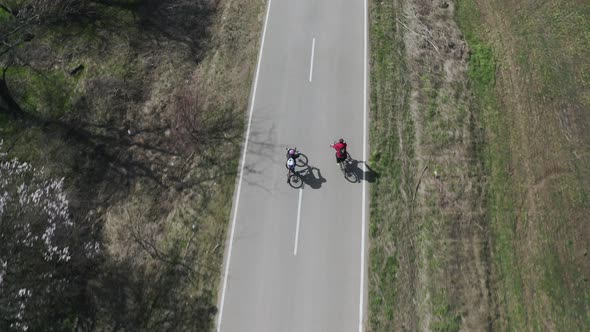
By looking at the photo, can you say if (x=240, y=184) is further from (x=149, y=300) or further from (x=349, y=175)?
(x=149, y=300)

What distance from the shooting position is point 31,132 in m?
23.3

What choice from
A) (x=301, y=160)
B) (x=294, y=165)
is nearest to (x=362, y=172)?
(x=301, y=160)

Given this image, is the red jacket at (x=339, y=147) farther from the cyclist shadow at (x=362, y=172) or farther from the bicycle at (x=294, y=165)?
the bicycle at (x=294, y=165)

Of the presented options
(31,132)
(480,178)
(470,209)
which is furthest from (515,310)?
(31,132)

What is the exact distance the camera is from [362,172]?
20109 millimetres

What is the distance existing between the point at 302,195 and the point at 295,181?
0.75 metres

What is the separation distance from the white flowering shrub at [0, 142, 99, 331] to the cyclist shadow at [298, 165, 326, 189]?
984 cm

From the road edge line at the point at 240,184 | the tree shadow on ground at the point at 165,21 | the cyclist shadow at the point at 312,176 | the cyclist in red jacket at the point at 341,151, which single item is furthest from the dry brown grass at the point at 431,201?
the tree shadow on ground at the point at 165,21

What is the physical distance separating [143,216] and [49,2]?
649 inches

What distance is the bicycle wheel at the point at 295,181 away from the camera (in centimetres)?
1985

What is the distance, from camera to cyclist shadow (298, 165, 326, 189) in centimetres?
1986

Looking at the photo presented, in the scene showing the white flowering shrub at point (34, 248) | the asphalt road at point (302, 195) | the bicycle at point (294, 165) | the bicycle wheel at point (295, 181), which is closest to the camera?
the asphalt road at point (302, 195)

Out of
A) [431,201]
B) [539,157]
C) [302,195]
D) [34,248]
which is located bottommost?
[34,248]

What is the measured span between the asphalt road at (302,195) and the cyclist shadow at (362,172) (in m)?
0.21
